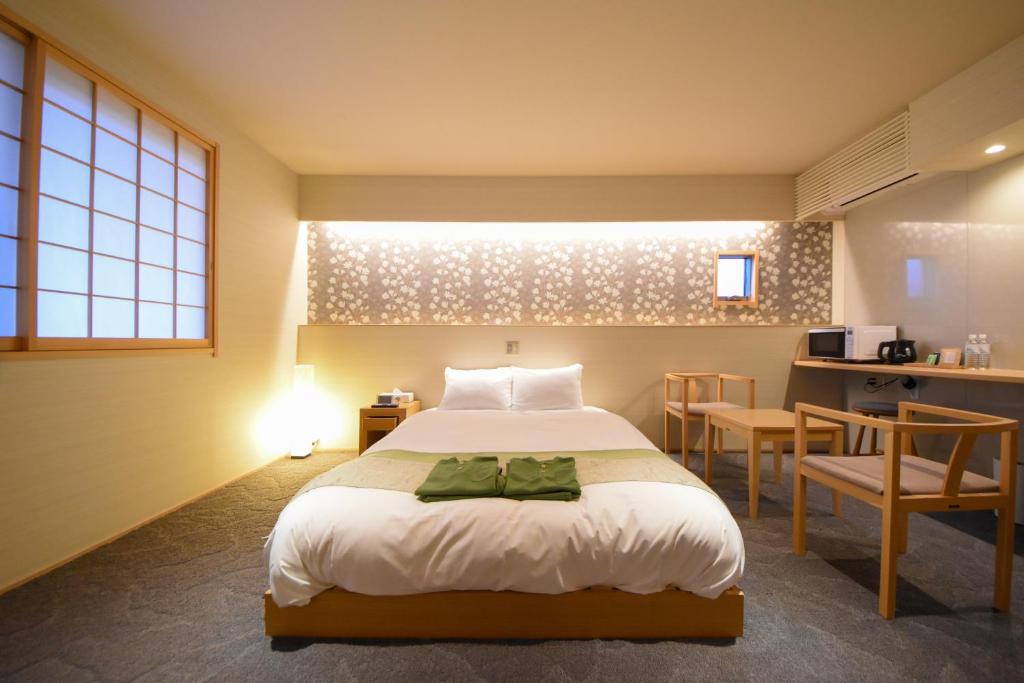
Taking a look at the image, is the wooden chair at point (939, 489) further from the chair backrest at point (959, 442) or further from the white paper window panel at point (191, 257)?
the white paper window panel at point (191, 257)

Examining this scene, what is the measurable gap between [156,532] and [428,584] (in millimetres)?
2019

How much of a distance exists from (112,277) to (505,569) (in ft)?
8.89

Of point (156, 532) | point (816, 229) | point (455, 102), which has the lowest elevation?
point (156, 532)

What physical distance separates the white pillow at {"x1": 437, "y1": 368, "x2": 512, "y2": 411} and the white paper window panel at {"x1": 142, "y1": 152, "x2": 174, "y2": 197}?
2.38m

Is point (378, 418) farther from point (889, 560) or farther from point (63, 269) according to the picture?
point (889, 560)

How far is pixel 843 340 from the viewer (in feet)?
12.4

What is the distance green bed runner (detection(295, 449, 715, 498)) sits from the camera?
5.83ft

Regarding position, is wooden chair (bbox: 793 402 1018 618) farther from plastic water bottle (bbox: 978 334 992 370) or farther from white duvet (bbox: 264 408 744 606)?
plastic water bottle (bbox: 978 334 992 370)

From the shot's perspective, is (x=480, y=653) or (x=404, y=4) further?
(x=404, y=4)

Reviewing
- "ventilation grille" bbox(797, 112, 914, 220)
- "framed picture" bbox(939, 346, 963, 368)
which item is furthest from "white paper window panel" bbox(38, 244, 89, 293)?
"framed picture" bbox(939, 346, 963, 368)

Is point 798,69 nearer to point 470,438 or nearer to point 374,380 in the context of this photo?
point 470,438

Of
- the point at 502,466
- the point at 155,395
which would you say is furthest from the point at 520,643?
the point at 155,395

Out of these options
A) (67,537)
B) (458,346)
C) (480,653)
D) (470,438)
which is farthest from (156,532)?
(458,346)

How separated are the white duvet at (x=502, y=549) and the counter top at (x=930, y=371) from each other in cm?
221
